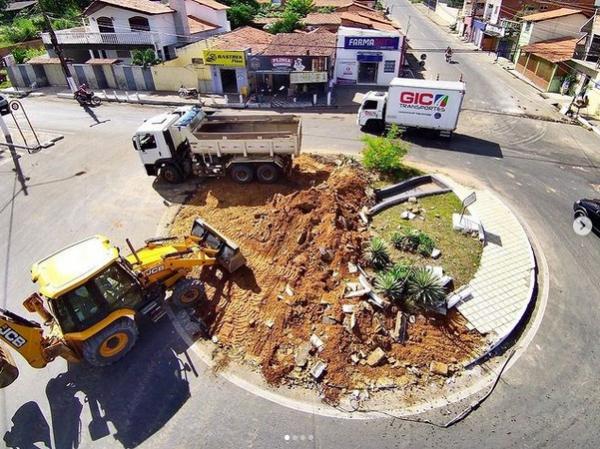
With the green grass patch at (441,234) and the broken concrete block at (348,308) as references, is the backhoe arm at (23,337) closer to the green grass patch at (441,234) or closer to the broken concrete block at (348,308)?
the broken concrete block at (348,308)

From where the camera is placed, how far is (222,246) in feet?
35.5

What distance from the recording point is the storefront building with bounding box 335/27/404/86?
28.2m

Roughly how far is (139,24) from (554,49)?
113ft

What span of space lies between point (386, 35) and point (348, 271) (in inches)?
942

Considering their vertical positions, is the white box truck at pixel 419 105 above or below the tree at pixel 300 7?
below

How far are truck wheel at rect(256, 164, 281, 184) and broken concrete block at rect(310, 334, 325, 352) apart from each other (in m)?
8.34

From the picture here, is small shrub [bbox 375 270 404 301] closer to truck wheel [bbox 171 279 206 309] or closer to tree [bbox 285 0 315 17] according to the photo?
truck wheel [bbox 171 279 206 309]

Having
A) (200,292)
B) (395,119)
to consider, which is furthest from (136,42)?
(200,292)

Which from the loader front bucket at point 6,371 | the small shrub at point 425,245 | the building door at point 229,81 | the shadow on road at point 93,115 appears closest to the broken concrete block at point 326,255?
the small shrub at point 425,245

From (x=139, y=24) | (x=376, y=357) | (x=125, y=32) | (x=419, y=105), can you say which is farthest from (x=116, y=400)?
(x=125, y=32)

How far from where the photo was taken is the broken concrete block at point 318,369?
866 cm

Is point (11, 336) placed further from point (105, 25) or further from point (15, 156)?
point (105, 25)

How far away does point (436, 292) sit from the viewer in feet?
32.8

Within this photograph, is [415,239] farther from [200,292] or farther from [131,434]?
[131,434]
